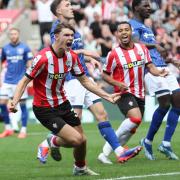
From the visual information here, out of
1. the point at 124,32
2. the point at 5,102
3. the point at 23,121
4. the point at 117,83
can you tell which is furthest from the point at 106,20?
the point at 117,83

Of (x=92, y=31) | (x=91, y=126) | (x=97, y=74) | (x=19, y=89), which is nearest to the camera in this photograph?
(x=19, y=89)

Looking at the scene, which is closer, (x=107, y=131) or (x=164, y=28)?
(x=107, y=131)

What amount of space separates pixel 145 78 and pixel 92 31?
1233 centimetres

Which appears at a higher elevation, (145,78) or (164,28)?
(145,78)

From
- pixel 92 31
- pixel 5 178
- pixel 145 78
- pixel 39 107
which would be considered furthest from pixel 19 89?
pixel 92 31

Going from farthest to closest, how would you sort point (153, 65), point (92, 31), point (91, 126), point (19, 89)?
point (92, 31) < point (91, 126) < point (153, 65) < point (19, 89)

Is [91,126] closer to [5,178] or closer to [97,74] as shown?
[97,74]

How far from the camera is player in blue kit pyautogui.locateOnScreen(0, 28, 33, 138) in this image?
1844 cm

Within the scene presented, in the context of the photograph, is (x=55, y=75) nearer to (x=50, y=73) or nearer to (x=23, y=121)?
(x=50, y=73)

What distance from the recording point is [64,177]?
10.9 m

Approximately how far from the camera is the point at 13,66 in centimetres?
1864

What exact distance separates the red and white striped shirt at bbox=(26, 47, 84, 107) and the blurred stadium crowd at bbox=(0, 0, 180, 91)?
12.8m

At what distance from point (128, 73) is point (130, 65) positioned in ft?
0.39

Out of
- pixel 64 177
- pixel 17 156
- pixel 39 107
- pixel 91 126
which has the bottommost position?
pixel 91 126
